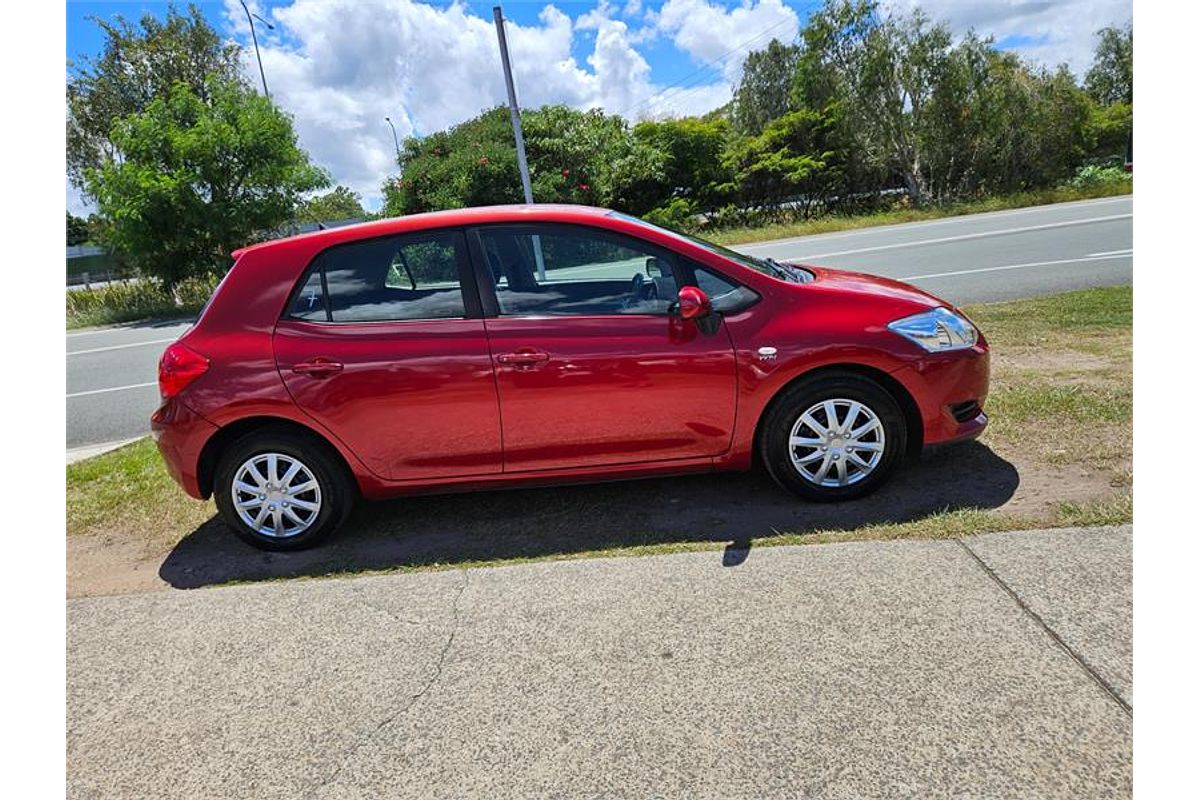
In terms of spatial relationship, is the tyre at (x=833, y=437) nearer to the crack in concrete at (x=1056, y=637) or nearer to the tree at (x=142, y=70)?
the crack in concrete at (x=1056, y=637)

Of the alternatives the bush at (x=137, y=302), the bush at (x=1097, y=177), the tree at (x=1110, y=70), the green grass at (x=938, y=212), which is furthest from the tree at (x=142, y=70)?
the tree at (x=1110, y=70)

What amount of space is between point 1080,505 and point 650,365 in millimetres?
2139

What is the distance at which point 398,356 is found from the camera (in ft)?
12.4

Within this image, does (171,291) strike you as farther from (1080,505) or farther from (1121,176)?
(1121,176)

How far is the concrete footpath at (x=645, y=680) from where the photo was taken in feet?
7.42

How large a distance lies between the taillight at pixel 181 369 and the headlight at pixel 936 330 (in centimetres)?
348

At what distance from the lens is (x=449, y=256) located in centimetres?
390

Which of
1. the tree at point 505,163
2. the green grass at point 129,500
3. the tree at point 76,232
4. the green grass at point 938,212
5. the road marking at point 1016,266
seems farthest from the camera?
the tree at point 76,232

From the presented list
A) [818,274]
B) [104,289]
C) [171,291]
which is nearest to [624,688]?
[818,274]

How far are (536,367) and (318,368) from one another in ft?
3.59

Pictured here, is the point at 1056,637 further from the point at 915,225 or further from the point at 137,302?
the point at 137,302

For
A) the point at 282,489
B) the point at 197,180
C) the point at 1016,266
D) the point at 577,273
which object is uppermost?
the point at 197,180

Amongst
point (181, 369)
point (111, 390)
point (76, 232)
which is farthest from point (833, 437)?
point (76, 232)

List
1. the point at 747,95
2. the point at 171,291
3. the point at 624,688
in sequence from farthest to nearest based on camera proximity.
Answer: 1. the point at 747,95
2. the point at 171,291
3. the point at 624,688
